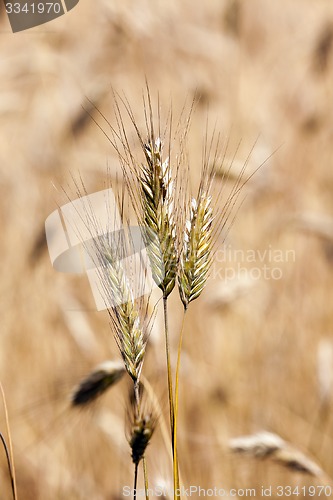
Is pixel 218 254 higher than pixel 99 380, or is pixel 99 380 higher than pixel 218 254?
pixel 218 254

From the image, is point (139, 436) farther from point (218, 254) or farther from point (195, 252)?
point (218, 254)

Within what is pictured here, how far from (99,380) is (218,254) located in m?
0.29

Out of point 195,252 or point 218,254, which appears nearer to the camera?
point 195,252

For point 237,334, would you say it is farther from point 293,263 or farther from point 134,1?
point 134,1

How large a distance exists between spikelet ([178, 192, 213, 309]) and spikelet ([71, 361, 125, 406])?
0.29 metres

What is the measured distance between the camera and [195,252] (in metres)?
0.57

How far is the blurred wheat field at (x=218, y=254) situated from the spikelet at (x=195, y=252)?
1.09ft

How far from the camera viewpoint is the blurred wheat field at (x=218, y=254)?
0.90 metres

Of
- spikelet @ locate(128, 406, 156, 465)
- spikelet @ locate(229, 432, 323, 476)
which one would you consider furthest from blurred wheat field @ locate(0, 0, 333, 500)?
spikelet @ locate(128, 406, 156, 465)

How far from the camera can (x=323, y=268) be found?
95cm

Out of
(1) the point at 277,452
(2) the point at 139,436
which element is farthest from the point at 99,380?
(1) the point at 277,452

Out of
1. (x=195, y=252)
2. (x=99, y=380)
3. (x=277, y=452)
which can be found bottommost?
(x=277, y=452)

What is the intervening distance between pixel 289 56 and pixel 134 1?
0.93 ft

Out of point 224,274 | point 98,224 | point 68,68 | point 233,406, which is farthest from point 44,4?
point 233,406
